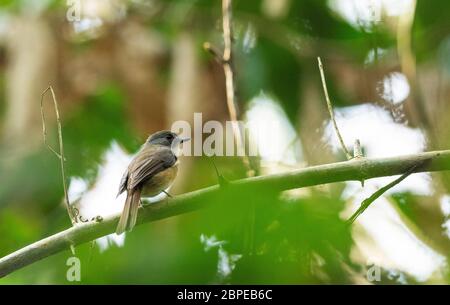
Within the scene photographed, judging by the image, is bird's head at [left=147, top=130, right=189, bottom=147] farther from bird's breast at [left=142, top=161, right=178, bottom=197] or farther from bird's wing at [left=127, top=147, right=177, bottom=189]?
bird's breast at [left=142, top=161, right=178, bottom=197]

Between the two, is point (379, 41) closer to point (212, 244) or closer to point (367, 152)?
point (367, 152)

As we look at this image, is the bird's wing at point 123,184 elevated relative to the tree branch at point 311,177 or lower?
elevated

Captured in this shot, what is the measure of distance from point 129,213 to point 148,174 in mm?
457

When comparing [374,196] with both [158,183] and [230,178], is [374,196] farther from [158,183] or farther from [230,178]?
[158,183]

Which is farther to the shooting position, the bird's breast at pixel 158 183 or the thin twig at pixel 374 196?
the bird's breast at pixel 158 183

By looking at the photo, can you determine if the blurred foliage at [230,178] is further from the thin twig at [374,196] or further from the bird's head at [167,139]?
the bird's head at [167,139]

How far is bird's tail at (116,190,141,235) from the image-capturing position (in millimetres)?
3293

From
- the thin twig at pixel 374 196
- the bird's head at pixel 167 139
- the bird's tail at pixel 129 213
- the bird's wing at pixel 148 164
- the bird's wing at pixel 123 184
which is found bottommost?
the thin twig at pixel 374 196

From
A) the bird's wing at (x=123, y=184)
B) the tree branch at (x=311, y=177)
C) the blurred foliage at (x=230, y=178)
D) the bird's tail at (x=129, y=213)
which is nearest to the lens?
the tree branch at (x=311, y=177)

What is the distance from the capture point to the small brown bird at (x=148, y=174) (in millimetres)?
3574

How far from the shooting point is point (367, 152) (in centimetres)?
439

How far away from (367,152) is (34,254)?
2124 mm

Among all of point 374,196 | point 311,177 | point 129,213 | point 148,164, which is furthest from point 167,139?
point 374,196

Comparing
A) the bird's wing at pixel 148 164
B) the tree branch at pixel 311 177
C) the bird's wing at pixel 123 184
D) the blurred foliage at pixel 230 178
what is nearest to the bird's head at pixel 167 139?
the bird's wing at pixel 148 164
